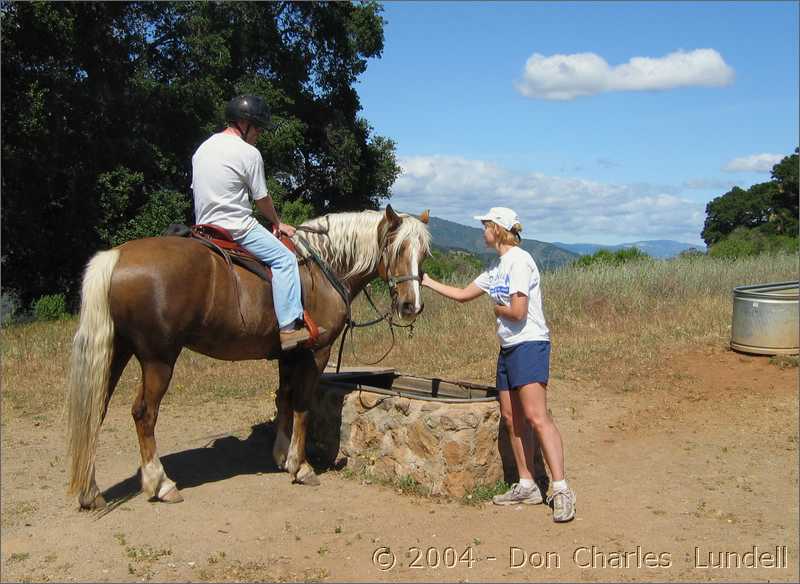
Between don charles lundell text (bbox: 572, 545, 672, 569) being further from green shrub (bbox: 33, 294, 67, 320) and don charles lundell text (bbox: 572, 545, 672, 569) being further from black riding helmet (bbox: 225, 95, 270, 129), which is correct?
green shrub (bbox: 33, 294, 67, 320)

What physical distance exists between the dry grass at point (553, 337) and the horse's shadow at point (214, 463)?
162cm

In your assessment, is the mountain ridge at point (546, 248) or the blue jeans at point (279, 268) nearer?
the blue jeans at point (279, 268)

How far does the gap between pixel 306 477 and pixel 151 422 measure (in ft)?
4.16

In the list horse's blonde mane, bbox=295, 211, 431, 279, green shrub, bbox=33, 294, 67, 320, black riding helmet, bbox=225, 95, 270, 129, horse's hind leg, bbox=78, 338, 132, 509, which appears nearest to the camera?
horse's hind leg, bbox=78, 338, 132, 509

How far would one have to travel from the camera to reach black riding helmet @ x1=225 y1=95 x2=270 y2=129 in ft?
17.9

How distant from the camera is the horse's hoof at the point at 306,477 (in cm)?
591

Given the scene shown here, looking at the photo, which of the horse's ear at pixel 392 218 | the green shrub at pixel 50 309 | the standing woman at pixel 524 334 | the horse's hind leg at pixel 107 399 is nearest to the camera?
the standing woman at pixel 524 334

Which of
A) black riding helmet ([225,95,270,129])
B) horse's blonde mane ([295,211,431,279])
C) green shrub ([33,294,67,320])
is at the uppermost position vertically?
black riding helmet ([225,95,270,129])

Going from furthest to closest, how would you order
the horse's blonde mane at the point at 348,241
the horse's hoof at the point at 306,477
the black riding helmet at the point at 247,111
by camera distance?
the horse's blonde mane at the point at 348,241
the horse's hoof at the point at 306,477
the black riding helmet at the point at 247,111

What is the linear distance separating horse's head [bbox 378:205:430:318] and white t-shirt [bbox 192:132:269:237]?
1004mm

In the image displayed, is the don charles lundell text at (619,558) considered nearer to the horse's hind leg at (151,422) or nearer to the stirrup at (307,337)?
the stirrup at (307,337)

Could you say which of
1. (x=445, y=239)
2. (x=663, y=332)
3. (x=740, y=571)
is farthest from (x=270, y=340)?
(x=445, y=239)

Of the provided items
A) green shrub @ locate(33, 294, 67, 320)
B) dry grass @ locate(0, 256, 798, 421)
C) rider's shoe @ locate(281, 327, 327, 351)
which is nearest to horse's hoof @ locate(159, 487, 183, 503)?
rider's shoe @ locate(281, 327, 327, 351)

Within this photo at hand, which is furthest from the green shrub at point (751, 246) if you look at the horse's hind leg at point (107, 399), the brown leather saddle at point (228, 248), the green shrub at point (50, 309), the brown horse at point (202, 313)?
the horse's hind leg at point (107, 399)
